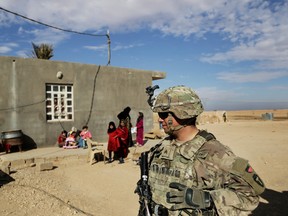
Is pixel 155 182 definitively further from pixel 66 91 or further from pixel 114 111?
pixel 114 111

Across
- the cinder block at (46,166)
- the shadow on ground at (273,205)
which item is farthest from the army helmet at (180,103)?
the cinder block at (46,166)

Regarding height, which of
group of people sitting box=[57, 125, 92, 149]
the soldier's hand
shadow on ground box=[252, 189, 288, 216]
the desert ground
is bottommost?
shadow on ground box=[252, 189, 288, 216]

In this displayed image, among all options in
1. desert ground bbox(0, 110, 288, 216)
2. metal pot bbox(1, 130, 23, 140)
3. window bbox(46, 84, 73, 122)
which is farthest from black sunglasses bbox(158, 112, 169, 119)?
window bbox(46, 84, 73, 122)

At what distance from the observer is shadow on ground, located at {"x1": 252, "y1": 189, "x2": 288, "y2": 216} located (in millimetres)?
5218

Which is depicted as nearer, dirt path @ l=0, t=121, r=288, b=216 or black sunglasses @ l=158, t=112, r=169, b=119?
black sunglasses @ l=158, t=112, r=169, b=119

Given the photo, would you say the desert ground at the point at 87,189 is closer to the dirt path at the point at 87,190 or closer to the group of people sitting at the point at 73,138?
the dirt path at the point at 87,190

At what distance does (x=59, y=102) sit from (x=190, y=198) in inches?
389

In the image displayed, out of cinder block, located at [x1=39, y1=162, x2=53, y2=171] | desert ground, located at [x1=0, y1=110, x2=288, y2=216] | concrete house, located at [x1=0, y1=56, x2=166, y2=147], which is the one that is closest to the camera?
desert ground, located at [x1=0, y1=110, x2=288, y2=216]

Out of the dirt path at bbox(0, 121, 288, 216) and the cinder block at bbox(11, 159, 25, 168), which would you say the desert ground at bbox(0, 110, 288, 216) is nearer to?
the dirt path at bbox(0, 121, 288, 216)

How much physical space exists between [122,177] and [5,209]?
2.92 meters

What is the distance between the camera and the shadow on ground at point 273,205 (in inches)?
205

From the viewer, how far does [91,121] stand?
11.8m

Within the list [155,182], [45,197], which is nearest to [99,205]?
[45,197]

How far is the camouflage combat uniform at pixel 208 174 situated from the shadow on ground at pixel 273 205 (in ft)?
12.2
